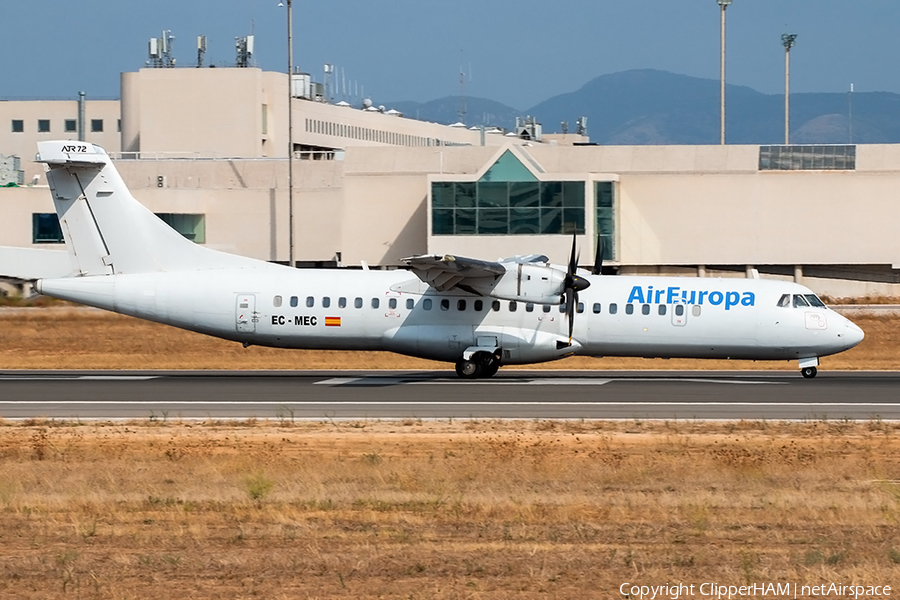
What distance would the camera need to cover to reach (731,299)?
1217 inches

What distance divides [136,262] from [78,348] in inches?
559

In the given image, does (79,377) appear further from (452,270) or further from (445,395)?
(445,395)

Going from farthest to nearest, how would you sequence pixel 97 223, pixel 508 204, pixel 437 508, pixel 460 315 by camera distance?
pixel 508 204 < pixel 97 223 < pixel 460 315 < pixel 437 508

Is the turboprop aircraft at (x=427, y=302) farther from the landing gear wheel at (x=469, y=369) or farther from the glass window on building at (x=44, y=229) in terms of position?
the glass window on building at (x=44, y=229)

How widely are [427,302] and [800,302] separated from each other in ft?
32.8

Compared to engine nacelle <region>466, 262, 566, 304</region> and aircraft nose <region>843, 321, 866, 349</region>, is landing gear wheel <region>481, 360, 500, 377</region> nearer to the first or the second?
engine nacelle <region>466, 262, 566, 304</region>

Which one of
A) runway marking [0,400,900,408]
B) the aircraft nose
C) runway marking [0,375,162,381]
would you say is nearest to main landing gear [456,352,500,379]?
runway marking [0,400,900,408]

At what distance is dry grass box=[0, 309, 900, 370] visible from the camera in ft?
127

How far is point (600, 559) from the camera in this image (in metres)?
12.1

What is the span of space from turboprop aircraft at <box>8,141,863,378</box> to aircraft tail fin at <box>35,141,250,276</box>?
0.09 feet

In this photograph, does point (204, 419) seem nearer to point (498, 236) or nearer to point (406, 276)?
point (406, 276)

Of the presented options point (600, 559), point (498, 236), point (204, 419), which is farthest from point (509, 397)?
point (498, 236)

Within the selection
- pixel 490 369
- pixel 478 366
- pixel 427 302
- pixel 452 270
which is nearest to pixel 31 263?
pixel 427 302

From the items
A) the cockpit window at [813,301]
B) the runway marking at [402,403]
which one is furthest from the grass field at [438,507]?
the cockpit window at [813,301]
